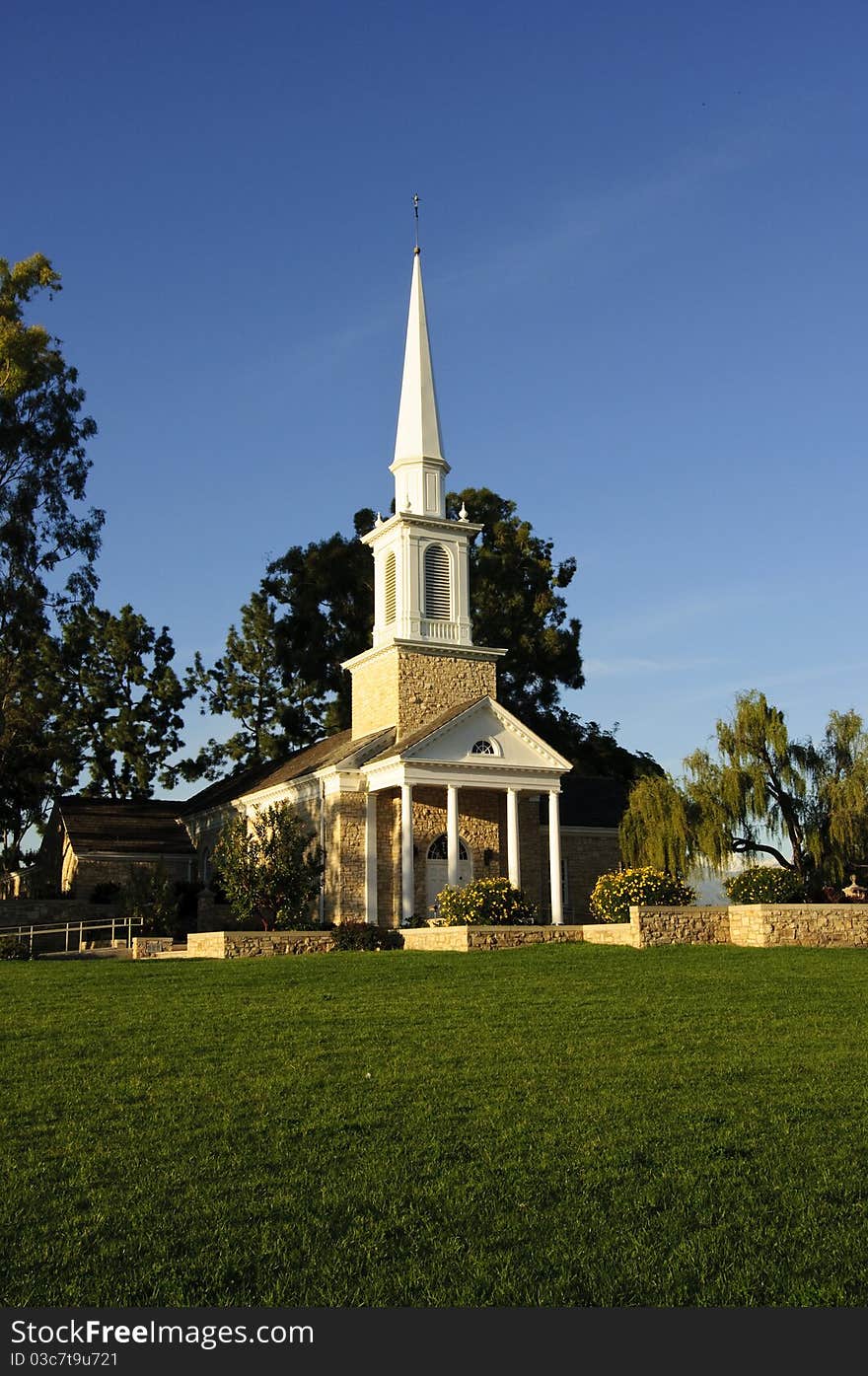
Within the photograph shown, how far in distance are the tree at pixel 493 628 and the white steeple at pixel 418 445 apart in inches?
593

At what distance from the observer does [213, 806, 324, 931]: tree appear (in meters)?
29.9

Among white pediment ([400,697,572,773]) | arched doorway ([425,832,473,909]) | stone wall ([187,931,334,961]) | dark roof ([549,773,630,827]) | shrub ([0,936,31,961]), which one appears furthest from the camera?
dark roof ([549,773,630,827])

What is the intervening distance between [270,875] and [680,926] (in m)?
9.61

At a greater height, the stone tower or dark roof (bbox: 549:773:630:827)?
the stone tower

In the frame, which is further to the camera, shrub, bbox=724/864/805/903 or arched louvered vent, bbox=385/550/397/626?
arched louvered vent, bbox=385/550/397/626

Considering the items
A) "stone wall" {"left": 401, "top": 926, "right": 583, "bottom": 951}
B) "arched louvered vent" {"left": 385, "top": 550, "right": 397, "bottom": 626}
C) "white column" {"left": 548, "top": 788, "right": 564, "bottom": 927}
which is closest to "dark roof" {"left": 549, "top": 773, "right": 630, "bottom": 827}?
"white column" {"left": 548, "top": 788, "right": 564, "bottom": 927}

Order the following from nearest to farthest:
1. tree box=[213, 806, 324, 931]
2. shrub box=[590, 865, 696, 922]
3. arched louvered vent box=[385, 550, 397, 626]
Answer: shrub box=[590, 865, 696, 922] < tree box=[213, 806, 324, 931] < arched louvered vent box=[385, 550, 397, 626]

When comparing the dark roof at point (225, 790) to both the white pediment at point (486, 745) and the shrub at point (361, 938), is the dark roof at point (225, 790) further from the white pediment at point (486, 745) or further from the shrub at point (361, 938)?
the shrub at point (361, 938)

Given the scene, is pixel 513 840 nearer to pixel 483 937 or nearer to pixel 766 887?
pixel 766 887

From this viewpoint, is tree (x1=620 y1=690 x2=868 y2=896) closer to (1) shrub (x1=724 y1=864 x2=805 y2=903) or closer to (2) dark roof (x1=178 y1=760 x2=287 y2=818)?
(1) shrub (x1=724 y1=864 x2=805 y2=903)

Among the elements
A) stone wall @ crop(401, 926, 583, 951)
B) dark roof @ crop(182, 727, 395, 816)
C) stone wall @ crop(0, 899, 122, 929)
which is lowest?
stone wall @ crop(401, 926, 583, 951)

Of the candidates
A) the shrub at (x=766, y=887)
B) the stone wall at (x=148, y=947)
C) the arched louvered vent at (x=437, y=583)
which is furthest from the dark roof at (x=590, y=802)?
the stone wall at (x=148, y=947)

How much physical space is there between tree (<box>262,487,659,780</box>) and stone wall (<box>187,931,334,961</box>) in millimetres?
27000

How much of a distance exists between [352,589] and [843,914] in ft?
107
